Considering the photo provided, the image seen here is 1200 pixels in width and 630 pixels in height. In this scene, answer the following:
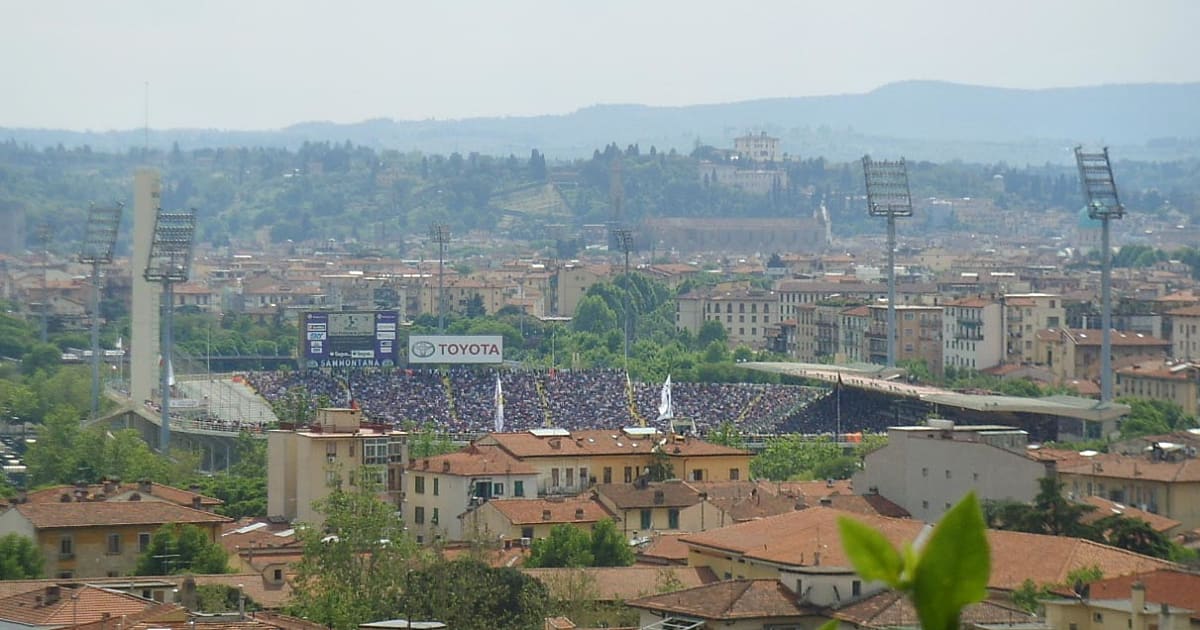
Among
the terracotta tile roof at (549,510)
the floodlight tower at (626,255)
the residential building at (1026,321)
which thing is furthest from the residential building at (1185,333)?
the terracotta tile roof at (549,510)

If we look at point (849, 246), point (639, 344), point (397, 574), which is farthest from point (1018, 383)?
point (849, 246)

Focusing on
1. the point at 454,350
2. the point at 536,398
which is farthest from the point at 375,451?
the point at 454,350

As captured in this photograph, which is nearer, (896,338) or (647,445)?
(647,445)

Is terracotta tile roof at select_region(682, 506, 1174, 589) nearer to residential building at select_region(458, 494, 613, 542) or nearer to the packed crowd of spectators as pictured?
residential building at select_region(458, 494, 613, 542)

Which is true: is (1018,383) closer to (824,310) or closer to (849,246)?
(824,310)

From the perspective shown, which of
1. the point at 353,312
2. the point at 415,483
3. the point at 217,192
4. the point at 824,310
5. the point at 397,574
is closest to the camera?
the point at 397,574

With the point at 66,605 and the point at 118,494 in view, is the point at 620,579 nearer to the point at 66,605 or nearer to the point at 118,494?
the point at 66,605
